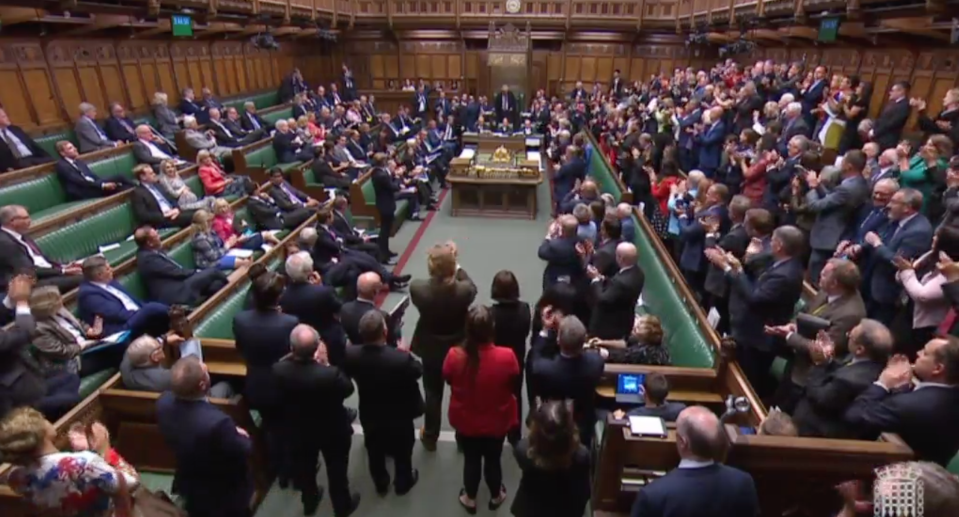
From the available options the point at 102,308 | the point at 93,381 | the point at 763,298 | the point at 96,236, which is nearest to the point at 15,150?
the point at 96,236

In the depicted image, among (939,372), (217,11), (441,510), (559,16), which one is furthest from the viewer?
(559,16)

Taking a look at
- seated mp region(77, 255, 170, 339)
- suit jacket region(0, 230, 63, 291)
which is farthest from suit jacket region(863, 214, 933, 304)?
suit jacket region(0, 230, 63, 291)

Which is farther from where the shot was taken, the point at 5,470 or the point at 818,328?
the point at 818,328

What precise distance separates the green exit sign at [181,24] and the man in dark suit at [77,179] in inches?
148

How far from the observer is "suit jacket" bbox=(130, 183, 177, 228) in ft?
19.0

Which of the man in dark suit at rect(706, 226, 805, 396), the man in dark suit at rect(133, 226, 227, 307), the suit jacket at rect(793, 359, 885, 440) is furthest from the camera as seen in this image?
the man in dark suit at rect(133, 226, 227, 307)

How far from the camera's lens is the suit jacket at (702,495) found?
1832 millimetres

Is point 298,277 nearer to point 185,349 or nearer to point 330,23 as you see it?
point 185,349

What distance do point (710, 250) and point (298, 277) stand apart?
2758 millimetres

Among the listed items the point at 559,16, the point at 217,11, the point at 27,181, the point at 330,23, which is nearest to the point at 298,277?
the point at 27,181

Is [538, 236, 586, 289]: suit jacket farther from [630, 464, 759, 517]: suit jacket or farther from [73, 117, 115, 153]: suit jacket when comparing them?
[73, 117, 115, 153]: suit jacket

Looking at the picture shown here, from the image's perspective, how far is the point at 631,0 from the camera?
1605 cm

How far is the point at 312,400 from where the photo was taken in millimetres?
2781

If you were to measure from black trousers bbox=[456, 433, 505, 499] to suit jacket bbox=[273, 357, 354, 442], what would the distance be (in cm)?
65
